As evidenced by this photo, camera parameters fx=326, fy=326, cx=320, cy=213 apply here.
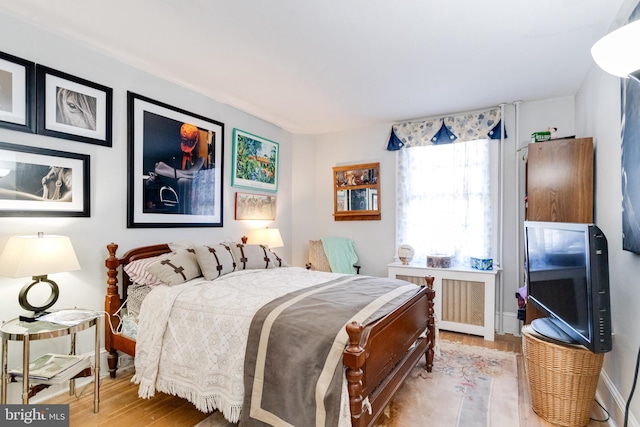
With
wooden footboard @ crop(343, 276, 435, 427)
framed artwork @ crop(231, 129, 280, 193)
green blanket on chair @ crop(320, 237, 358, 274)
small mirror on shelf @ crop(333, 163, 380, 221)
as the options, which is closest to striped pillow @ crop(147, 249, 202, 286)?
framed artwork @ crop(231, 129, 280, 193)

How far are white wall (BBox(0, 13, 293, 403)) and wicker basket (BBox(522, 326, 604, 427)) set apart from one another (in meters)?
3.09

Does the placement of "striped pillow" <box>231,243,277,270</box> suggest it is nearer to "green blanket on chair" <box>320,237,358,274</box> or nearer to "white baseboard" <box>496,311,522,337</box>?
"green blanket on chair" <box>320,237,358,274</box>

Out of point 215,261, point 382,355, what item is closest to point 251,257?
point 215,261

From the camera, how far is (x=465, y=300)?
3697 millimetres

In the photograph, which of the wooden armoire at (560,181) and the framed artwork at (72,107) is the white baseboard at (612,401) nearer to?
the wooden armoire at (560,181)

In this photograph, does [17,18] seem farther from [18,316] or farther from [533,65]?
[533,65]

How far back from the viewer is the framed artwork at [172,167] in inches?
112

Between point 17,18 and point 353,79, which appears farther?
point 353,79

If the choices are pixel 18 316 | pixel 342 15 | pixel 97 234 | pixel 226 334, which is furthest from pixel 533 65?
pixel 18 316

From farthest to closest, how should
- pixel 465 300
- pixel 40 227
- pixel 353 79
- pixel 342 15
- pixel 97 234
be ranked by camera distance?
pixel 465 300, pixel 353 79, pixel 97 234, pixel 40 227, pixel 342 15

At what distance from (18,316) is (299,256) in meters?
3.21

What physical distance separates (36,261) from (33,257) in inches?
1.1

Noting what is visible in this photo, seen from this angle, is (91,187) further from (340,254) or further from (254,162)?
(340,254)

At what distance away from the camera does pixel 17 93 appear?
2143 mm
